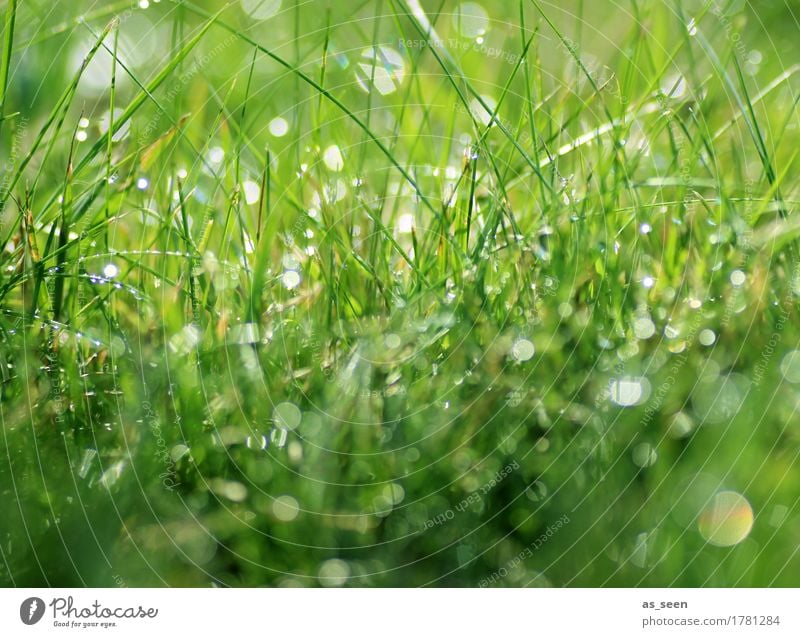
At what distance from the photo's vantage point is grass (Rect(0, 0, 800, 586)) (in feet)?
1.87

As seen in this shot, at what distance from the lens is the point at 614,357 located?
2.08 feet

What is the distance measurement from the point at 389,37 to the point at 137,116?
0.27 m

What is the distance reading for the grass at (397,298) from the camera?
1.87 ft

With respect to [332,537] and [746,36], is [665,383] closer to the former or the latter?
[332,537]

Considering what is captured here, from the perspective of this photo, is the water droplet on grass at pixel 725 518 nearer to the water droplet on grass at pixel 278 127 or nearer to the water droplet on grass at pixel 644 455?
the water droplet on grass at pixel 644 455

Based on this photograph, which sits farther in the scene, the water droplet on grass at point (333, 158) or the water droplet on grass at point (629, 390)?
the water droplet on grass at point (333, 158)
